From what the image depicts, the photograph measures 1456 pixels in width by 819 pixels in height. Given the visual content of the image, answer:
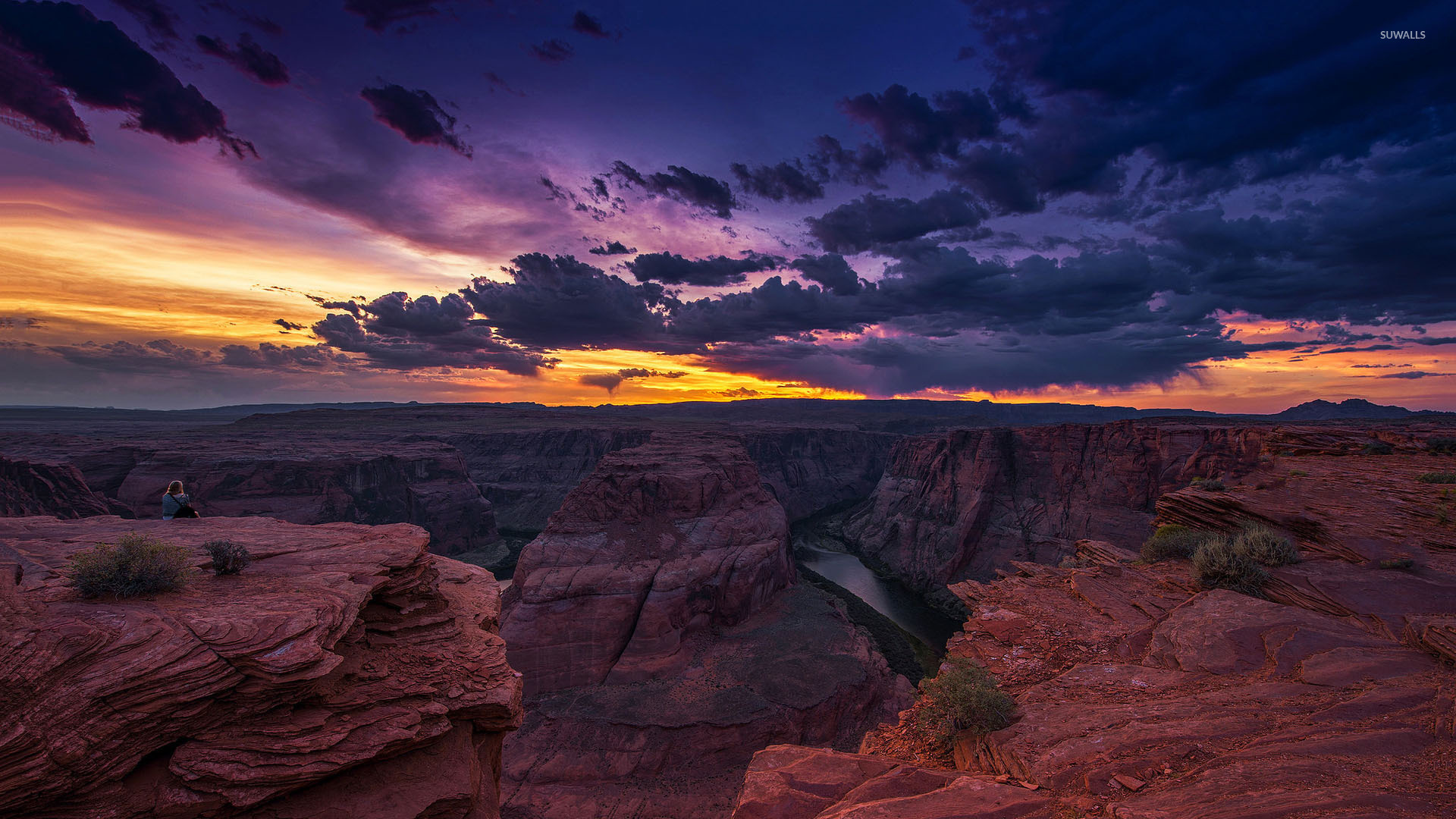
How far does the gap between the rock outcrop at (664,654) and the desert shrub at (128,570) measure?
2007 cm

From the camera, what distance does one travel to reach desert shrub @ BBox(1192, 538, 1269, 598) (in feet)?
37.3

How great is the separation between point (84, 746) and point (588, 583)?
2847 cm

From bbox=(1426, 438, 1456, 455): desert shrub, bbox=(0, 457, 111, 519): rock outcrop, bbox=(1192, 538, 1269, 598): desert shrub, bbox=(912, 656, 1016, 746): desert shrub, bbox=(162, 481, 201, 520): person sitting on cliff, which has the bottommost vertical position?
bbox=(0, 457, 111, 519): rock outcrop

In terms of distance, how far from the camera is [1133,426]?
4891 cm

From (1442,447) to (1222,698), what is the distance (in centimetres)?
2536

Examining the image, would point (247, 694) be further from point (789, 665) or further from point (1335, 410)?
point (1335, 410)

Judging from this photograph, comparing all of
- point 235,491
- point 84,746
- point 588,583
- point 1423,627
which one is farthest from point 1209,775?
point 235,491

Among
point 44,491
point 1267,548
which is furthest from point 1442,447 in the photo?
point 44,491

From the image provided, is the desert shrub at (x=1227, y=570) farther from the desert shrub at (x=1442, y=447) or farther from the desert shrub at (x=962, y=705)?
the desert shrub at (x=1442, y=447)

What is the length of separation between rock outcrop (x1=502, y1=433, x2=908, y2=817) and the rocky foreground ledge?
15.9 metres

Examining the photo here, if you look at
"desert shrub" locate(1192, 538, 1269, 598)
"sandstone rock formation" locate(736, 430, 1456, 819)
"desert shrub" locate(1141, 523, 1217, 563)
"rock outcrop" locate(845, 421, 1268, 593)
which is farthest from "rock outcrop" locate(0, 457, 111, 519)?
"rock outcrop" locate(845, 421, 1268, 593)

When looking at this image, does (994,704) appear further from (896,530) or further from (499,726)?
→ (896,530)

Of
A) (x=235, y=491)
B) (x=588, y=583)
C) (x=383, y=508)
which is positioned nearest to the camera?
(x=588, y=583)

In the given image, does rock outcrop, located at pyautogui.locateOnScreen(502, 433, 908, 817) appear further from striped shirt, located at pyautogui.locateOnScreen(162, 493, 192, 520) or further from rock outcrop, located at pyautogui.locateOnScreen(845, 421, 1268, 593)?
rock outcrop, located at pyautogui.locateOnScreen(845, 421, 1268, 593)
